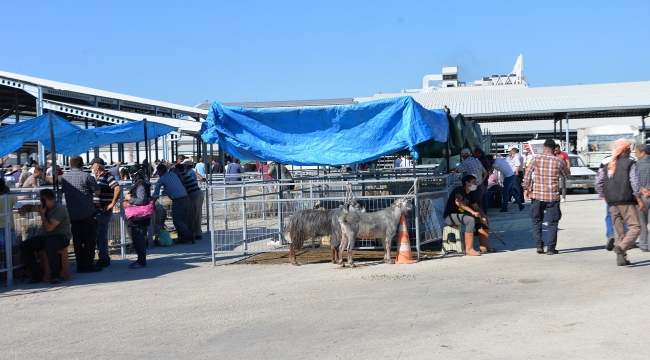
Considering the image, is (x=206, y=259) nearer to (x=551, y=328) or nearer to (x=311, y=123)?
(x=311, y=123)

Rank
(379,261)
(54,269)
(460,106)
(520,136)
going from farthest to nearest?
(520,136)
(460,106)
(379,261)
(54,269)

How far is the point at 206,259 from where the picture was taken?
13578 mm

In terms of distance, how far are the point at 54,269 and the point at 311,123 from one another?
488cm

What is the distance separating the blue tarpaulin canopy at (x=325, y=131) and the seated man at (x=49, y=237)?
2808mm

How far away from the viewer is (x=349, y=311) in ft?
27.8

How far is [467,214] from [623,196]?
2.71m

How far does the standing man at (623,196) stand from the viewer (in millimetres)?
10591

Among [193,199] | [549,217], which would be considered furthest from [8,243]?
[549,217]

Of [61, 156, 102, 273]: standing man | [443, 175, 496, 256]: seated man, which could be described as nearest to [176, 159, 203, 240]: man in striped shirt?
[61, 156, 102, 273]: standing man

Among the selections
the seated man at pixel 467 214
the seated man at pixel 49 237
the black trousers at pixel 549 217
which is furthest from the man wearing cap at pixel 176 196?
the black trousers at pixel 549 217

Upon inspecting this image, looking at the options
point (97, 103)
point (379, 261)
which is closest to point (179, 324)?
point (379, 261)

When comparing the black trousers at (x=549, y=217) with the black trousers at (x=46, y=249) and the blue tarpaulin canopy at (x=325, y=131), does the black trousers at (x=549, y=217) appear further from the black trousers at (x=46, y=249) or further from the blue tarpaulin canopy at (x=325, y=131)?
the black trousers at (x=46, y=249)

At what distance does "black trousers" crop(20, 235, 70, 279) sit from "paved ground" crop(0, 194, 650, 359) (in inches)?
16.5

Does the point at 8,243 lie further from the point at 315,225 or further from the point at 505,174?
the point at 505,174
